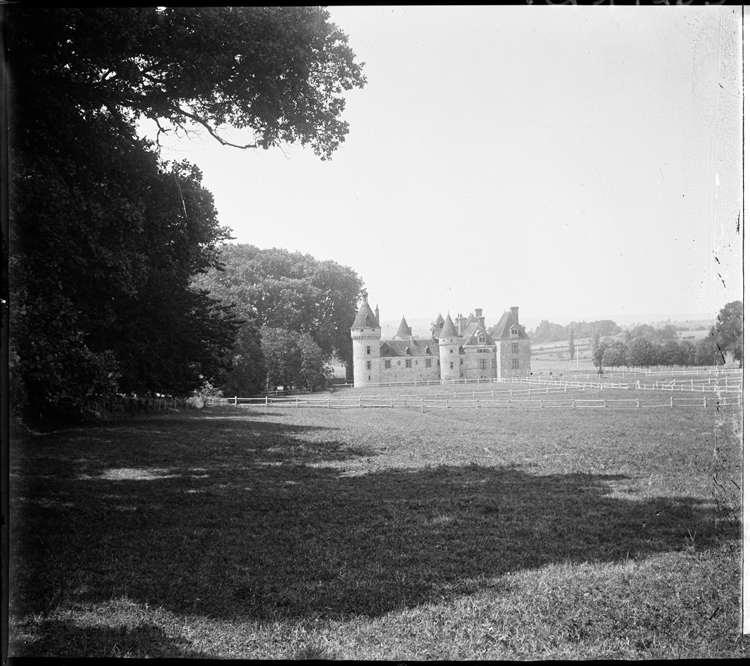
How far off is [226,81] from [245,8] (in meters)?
0.40

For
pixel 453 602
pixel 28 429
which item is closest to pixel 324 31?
pixel 28 429

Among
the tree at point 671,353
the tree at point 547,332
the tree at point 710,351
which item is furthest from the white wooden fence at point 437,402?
the tree at point 710,351

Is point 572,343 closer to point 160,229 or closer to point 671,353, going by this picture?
point 671,353

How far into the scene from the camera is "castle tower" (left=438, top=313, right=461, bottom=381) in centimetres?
350

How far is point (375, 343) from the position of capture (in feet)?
11.9

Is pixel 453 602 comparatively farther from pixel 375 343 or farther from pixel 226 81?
pixel 226 81

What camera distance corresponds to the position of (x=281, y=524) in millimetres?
3244

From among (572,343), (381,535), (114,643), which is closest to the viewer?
(114,643)

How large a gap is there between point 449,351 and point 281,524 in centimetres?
139

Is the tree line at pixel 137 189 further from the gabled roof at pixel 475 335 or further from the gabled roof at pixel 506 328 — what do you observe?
the gabled roof at pixel 506 328

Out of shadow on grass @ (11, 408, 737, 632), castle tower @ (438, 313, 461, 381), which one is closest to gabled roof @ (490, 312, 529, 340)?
castle tower @ (438, 313, 461, 381)

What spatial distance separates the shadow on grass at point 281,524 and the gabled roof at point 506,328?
0.78 meters

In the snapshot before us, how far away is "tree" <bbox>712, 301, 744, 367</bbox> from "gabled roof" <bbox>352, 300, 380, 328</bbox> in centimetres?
183

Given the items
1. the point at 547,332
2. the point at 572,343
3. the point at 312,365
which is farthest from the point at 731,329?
the point at 312,365
